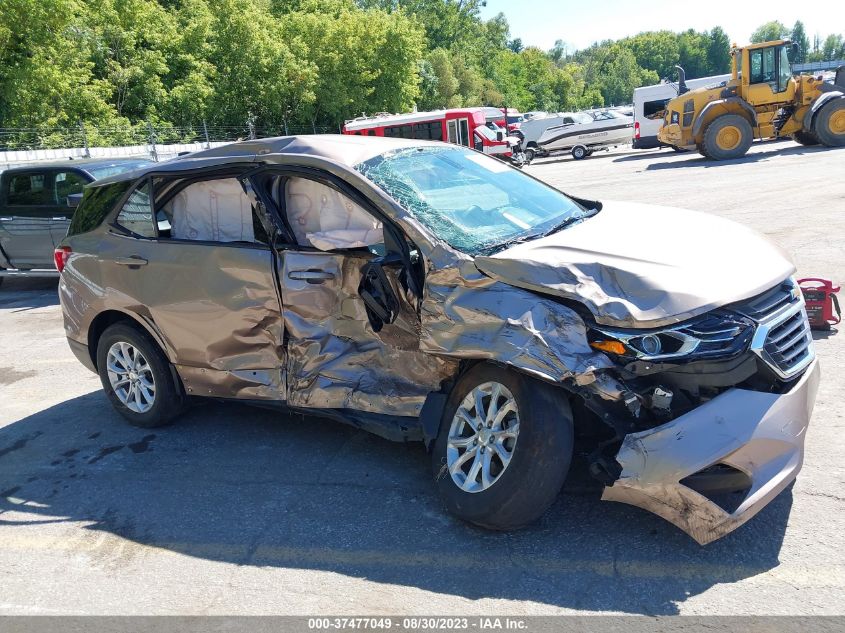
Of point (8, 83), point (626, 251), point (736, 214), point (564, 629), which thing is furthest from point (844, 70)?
point (8, 83)

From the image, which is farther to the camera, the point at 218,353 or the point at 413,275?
the point at 218,353

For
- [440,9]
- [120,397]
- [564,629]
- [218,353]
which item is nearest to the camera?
[564,629]

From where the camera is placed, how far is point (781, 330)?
3.39 metres

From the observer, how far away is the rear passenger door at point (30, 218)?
1038 cm

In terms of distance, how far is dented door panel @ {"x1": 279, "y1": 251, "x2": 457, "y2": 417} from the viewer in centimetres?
400

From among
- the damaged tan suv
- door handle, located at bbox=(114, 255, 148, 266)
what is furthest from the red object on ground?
door handle, located at bbox=(114, 255, 148, 266)

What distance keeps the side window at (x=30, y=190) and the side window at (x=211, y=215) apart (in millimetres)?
6354

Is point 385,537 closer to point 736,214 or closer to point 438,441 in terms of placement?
point 438,441

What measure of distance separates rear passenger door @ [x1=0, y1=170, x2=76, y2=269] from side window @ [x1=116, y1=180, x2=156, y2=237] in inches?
221

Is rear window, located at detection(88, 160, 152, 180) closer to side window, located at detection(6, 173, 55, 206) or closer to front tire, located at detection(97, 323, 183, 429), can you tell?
side window, located at detection(6, 173, 55, 206)

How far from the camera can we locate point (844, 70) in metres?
20.0

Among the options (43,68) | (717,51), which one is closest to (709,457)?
(43,68)

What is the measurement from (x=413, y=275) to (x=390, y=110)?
45.6m

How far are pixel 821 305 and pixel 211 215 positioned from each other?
455 cm
